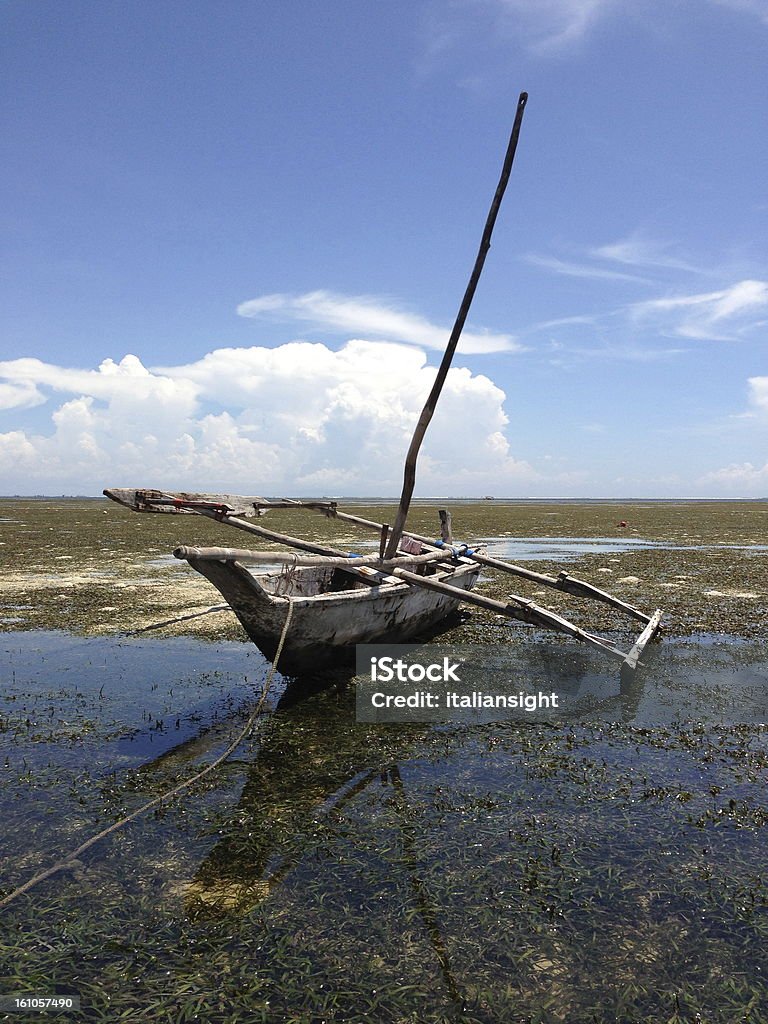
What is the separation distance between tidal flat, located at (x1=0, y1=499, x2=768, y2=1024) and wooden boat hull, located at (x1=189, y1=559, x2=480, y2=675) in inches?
27.6

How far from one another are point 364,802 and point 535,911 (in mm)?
2059

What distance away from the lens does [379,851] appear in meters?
5.26

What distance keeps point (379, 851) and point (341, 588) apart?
777 cm

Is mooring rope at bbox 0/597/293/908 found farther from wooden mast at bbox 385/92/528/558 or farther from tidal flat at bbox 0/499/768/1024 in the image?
wooden mast at bbox 385/92/528/558

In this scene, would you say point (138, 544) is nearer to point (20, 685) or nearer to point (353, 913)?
point (20, 685)

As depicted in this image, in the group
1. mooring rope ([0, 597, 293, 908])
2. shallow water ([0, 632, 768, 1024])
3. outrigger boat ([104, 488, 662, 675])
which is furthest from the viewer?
outrigger boat ([104, 488, 662, 675])

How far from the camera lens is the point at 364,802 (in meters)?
6.13

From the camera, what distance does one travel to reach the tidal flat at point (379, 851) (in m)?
3.84

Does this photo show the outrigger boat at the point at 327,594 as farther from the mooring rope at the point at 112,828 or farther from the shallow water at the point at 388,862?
the mooring rope at the point at 112,828

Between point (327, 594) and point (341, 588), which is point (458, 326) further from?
point (341, 588)

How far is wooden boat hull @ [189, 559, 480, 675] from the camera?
7859 mm

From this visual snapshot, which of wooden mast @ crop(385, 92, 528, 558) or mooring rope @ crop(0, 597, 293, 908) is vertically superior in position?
wooden mast @ crop(385, 92, 528, 558)

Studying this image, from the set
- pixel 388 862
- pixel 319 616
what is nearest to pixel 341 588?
pixel 319 616

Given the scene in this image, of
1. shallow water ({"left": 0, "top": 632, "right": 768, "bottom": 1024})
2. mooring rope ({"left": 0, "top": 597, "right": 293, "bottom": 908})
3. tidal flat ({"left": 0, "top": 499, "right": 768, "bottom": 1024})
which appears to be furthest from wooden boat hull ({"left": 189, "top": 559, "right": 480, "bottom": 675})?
mooring rope ({"left": 0, "top": 597, "right": 293, "bottom": 908})
